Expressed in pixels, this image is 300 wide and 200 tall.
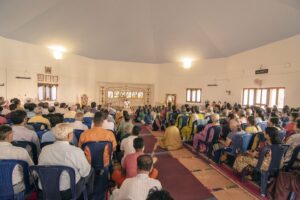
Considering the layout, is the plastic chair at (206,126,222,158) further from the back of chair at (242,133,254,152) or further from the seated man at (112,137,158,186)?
the seated man at (112,137,158,186)

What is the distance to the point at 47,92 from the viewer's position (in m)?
9.84

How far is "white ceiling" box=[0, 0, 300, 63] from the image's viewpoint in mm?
7003

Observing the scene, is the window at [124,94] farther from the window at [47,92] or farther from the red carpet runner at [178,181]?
the red carpet runner at [178,181]

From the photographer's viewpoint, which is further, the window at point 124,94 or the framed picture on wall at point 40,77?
the window at point 124,94

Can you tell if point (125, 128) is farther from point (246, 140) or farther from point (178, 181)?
point (246, 140)

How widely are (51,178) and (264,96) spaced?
9785 millimetres

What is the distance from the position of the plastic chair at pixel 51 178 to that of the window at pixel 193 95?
11.5 metres

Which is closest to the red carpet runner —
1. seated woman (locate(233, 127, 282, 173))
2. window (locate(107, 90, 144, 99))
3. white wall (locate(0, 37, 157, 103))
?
seated woman (locate(233, 127, 282, 173))

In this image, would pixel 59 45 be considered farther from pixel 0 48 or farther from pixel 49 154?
pixel 49 154

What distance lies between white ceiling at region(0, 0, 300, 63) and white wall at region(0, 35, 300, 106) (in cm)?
54

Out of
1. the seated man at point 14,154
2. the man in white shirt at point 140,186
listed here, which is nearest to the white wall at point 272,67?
the man in white shirt at point 140,186

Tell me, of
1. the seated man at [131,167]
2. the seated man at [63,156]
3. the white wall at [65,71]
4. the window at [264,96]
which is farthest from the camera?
the window at [264,96]

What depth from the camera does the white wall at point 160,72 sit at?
7715 mm

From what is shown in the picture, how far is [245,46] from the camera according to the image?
376 inches
